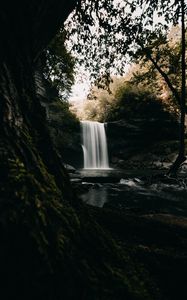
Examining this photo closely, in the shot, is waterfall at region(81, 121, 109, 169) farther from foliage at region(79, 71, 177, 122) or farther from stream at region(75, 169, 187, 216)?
stream at region(75, 169, 187, 216)

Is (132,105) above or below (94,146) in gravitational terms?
above

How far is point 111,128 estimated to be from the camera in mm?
33562

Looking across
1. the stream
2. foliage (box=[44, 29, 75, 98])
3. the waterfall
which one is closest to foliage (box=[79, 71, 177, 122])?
the waterfall

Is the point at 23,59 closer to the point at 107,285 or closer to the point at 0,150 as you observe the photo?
the point at 0,150

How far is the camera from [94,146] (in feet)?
106

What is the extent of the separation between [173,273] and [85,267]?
0.81m

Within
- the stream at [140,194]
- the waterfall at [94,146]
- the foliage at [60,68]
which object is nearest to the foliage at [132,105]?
the waterfall at [94,146]

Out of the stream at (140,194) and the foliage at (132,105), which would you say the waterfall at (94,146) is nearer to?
the foliage at (132,105)

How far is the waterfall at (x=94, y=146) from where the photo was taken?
3136 centimetres

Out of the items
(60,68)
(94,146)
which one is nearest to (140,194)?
(60,68)

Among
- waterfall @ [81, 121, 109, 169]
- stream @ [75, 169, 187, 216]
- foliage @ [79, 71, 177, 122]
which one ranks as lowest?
stream @ [75, 169, 187, 216]

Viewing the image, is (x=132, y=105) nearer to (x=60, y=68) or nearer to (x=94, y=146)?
(x=94, y=146)

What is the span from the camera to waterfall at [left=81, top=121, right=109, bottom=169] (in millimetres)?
31359

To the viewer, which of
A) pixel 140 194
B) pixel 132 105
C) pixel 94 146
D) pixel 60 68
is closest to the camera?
pixel 140 194
